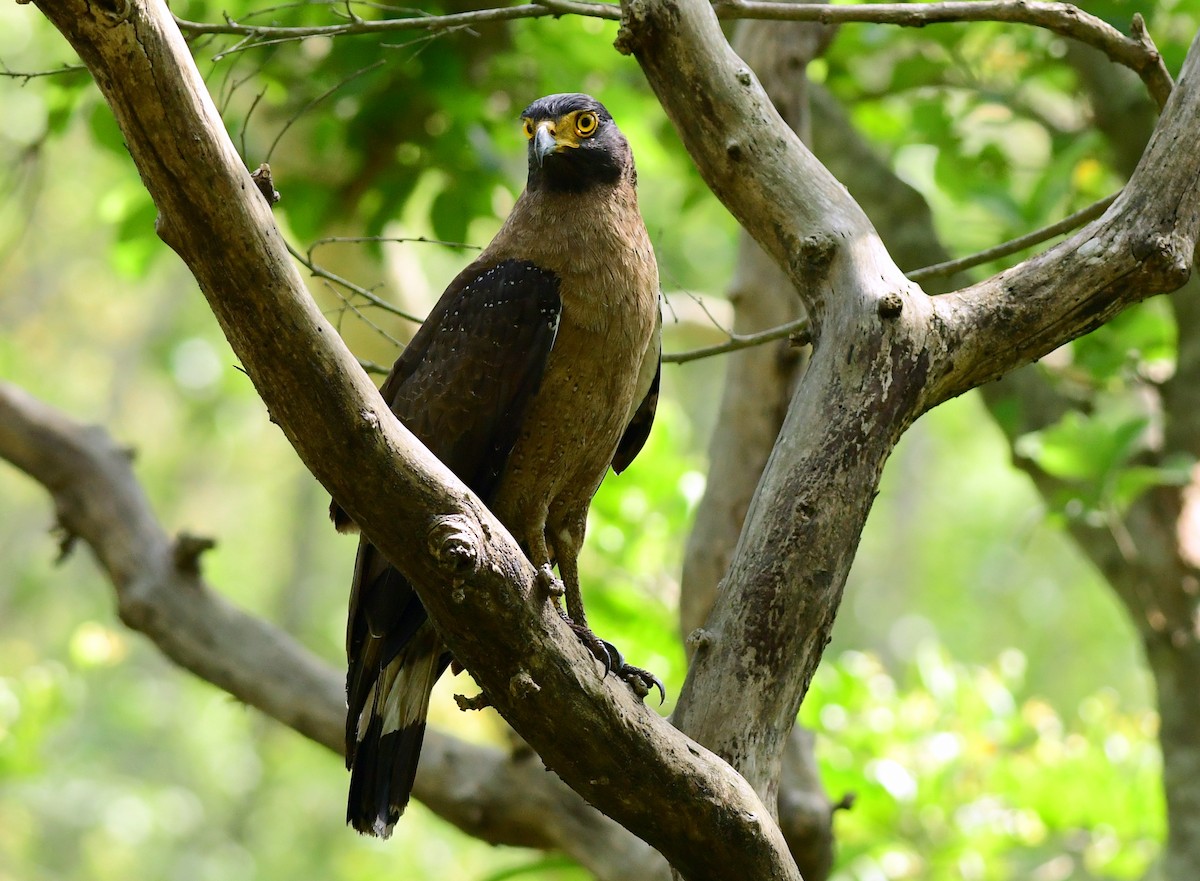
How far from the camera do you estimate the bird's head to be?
3.57 metres

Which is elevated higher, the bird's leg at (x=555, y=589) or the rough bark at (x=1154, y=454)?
the rough bark at (x=1154, y=454)

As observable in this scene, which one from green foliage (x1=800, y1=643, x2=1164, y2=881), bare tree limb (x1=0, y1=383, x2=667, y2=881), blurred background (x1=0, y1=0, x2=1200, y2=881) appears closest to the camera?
bare tree limb (x1=0, y1=383, x2=667, y2=881)

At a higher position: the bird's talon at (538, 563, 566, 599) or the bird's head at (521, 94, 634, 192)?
the bird's head at (521, 94, 634, 192)

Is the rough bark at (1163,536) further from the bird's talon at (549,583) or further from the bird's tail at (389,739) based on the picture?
the bird's talon at (549,583)

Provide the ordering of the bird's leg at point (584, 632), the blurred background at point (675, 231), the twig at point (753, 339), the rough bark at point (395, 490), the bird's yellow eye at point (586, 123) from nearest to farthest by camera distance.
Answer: the rough bark at point (395, 490) → the bird's leg at point (584, 632) → the twig at point (753, 339) → the bird's yellow eye at point (586, 123) → the blurred background at point (675, 231)

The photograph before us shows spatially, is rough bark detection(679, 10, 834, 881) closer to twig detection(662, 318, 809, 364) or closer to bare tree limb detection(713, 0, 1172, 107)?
twig detection(662, 318, 809, 364)

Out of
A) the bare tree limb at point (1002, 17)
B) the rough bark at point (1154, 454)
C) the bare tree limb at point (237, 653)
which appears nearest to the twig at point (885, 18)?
the bare tree limb at point (1002, 17)

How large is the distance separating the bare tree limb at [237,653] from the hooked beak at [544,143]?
2.15 metres

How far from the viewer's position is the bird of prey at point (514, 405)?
124 inches

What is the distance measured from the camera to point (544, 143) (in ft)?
11.6

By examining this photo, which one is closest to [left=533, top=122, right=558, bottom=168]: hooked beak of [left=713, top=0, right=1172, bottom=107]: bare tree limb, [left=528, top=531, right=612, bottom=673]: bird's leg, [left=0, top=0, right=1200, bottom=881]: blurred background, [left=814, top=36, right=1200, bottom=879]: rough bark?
[left=0, top=0, right=1200, bottom=881]: blurred background

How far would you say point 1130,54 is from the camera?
3.19 metres

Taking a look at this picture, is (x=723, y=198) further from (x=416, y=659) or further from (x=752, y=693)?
(x=416, y=659)

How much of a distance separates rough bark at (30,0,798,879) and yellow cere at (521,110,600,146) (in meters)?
1.74
